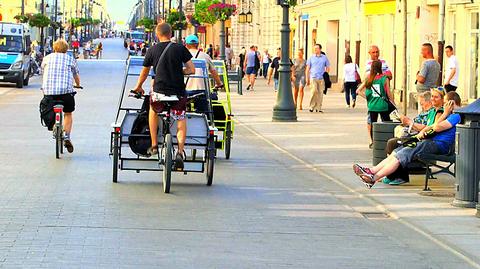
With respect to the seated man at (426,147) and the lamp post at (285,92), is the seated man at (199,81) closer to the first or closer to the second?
the seated man at (426,147)

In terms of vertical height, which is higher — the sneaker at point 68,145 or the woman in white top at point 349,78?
the woman in white top at point 349,78

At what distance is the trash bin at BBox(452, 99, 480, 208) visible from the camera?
1167 centimetres

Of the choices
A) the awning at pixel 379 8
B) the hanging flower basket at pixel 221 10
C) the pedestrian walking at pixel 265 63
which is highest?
the hanging flower basket at pixel 221 10

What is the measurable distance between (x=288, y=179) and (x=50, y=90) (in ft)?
13.4

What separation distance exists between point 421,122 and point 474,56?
14.0m

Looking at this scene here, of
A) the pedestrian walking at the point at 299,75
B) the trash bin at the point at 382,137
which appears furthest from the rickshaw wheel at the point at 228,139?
the pedestrian walking at the point at 299,75

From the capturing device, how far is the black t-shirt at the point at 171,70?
12828 millimetres

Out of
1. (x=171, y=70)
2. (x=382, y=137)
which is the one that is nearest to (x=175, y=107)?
(x=171, y=70)

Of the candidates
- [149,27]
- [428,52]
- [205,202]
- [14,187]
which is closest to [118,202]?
[205,202]

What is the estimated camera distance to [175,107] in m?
12.9

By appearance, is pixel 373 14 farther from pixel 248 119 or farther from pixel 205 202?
pixel 205 202

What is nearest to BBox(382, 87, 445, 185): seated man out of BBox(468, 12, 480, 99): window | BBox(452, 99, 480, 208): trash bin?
BBox(452, 99, 480, 208): trash bin

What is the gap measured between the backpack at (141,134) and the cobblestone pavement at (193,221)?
0.44 metres

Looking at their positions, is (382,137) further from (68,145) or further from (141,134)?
(68,145)
